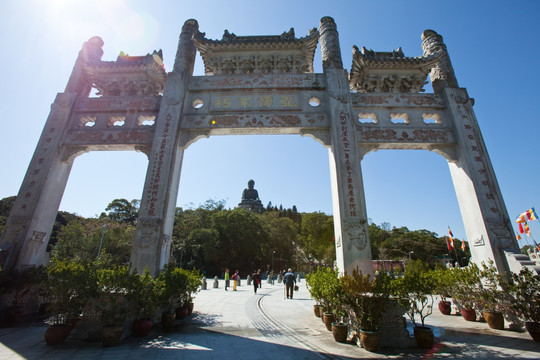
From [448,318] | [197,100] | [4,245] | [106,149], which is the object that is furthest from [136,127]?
[448,318]

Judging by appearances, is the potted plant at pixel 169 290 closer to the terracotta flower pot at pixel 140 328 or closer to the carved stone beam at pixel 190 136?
the terracotta flower pot at pixel 140 328

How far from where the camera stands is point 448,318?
23.5 ft

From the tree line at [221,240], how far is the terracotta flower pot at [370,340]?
2554cm

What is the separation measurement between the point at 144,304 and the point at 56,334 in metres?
1.40

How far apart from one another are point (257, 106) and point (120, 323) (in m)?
7.07

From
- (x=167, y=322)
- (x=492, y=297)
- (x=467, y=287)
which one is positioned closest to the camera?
(x=167, y=322)

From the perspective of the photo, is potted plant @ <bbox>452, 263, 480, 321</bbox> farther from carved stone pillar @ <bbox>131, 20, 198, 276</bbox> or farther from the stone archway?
carved stone pillar @ <bbox>131, 20, 198, 276</bbox>

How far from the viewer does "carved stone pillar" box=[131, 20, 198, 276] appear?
6.91 metres

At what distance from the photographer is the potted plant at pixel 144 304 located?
504 cm

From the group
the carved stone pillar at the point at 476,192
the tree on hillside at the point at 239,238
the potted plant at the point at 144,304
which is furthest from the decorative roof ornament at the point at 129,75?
the tree on hillside at the point at 239,238

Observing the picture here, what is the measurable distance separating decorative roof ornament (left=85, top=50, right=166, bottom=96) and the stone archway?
0.04m

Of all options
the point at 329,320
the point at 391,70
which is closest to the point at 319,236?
the point at 391,70

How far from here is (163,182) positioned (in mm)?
7586

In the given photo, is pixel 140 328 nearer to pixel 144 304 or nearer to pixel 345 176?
pixel 144 304
